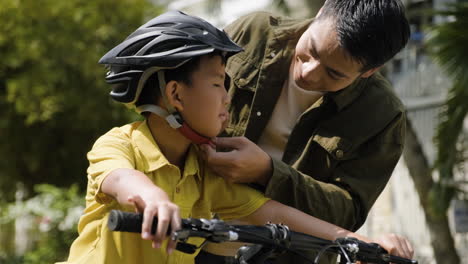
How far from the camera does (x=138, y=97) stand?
2.76m

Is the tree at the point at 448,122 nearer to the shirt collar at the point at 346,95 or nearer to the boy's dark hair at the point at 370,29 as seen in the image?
the shirt collar at the point at 346,95

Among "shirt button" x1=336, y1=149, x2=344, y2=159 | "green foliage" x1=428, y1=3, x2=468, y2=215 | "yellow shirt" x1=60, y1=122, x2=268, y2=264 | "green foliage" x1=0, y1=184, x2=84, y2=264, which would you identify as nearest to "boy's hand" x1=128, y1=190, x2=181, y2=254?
"yellow shirt" x1=60, y1=122, x2=268, y2=264

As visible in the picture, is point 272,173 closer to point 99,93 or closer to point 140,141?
point 140,141

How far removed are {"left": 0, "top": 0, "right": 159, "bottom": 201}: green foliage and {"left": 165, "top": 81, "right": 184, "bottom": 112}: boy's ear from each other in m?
9.02

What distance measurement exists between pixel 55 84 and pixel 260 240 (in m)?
10.4

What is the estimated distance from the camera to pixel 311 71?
313cm

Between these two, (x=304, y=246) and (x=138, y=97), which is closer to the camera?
(x=304, y=246)

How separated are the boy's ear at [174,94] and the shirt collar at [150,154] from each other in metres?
0.14

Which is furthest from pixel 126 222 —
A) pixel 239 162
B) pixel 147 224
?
pixel 239 162

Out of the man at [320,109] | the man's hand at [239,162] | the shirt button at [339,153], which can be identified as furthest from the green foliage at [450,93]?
the man's hand at [239,162]

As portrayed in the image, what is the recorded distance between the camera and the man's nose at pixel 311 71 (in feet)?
10.2

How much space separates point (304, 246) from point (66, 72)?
10350 mm

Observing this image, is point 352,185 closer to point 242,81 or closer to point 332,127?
point 332,127

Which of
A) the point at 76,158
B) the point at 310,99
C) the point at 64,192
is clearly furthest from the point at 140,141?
the point at 76,158
